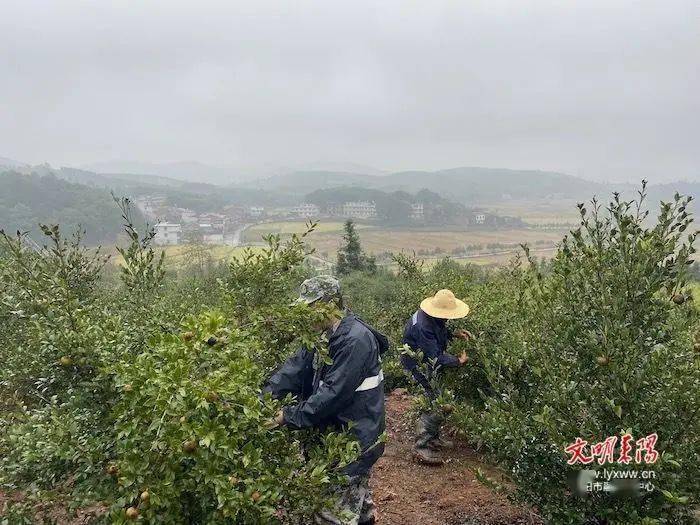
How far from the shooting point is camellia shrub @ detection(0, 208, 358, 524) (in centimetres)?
240

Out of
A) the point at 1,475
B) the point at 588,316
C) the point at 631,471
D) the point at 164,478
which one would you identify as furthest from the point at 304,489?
the point at 588,316

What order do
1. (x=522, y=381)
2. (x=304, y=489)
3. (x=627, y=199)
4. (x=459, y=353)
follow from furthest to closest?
(x=459, y=353), (x=522, y=381), (x=627, y=199), (x=304, y=489)

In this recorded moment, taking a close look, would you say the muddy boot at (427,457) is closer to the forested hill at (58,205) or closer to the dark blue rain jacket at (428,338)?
the dark blue rain jacket at (428,338)

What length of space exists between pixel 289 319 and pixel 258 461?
0.99 m

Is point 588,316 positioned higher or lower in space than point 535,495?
higher

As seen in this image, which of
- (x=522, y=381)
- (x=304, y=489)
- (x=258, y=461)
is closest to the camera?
(x=258, y=461)

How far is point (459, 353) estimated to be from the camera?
6.96 meters

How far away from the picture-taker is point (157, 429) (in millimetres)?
2490

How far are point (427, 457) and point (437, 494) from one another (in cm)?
78

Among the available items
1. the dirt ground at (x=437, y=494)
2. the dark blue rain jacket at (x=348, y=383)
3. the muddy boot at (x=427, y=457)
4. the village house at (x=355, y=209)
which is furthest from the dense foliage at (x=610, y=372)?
the village house at (x=355, y=209)

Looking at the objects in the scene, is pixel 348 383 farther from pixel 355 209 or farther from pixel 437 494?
pixel 355 209

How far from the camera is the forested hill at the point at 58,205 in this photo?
83750mm

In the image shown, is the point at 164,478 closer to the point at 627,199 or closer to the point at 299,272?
the point at 299,272

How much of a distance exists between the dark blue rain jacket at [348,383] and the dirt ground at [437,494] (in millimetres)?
1876
